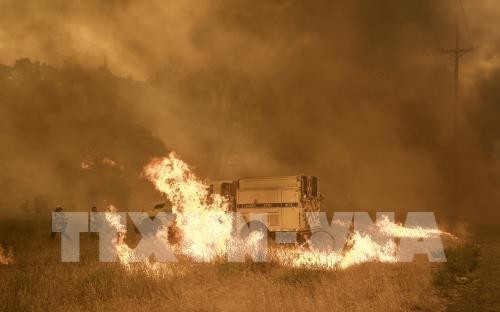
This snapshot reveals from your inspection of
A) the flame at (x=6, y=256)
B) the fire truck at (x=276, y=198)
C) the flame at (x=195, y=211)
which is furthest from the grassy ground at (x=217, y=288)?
the fire truck at (x=276, y=198)

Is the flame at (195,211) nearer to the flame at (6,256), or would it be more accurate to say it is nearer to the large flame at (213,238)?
the large flame at (213,238)

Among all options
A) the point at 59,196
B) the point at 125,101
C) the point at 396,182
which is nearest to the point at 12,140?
the point at 59,196

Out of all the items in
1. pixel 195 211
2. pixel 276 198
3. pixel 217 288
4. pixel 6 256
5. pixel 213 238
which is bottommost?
pixel 217 288

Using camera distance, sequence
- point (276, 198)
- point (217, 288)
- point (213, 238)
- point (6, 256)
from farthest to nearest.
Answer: point (276, 198) < point (213, 238) < point (6, 256) < point (217, 288)

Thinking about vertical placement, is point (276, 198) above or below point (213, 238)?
above

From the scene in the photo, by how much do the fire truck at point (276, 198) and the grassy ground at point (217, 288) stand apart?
671 cm

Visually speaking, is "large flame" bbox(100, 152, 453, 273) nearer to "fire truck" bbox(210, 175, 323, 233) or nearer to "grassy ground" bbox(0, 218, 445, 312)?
"fire truck" bbox(210, 175, 323, 233)

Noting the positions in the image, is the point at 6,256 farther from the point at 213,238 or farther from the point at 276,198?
the point at 276,198

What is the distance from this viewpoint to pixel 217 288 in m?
10.3

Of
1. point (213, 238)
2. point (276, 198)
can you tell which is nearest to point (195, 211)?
point (213, 238)

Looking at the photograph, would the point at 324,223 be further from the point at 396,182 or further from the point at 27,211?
the point at 396,182

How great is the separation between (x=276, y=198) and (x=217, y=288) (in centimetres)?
952

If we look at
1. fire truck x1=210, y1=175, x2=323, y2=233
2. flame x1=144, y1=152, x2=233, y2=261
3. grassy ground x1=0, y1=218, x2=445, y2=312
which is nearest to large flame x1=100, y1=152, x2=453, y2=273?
flame x1=144, y1=152, x2=233, y2=261

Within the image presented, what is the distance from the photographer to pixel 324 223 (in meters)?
21.1
